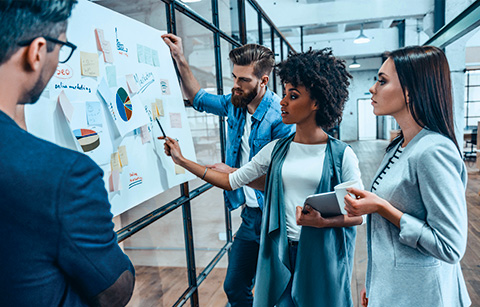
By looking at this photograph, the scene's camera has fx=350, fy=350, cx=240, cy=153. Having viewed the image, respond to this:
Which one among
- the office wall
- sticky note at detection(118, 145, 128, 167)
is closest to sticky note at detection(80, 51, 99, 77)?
sticky note at detection(118, 145, 128, 167)

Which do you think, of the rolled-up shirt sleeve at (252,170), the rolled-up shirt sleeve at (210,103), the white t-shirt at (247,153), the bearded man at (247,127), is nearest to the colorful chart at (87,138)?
the rolled-up shirt sleeve at (252,170)

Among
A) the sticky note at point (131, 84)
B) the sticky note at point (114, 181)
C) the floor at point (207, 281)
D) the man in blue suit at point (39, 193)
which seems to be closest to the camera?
the man in blue suit at point (39, 193)

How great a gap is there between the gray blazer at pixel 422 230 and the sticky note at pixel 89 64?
3.33ft

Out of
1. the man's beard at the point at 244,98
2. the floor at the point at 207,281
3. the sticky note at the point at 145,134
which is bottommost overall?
the floor at the point at 207,281

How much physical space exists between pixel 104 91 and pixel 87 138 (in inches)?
7.3

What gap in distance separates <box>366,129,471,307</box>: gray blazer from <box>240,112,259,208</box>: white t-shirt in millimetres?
813

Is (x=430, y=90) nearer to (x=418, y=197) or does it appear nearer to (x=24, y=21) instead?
(x=418, y=197)

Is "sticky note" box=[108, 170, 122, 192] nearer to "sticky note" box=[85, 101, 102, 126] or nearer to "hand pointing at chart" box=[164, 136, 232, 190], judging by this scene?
"sticky note" box=[85, 101, 102, 126]

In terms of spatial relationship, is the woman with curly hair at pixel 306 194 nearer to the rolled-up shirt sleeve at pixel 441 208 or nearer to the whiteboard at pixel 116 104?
the whiteboard at pixel 116 104

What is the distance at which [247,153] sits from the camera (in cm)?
202

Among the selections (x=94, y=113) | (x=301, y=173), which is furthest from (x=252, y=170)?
(x=94, y=113)

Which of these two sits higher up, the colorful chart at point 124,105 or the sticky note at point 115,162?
the colorful chart at point 124,105

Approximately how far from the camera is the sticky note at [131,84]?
1304mm

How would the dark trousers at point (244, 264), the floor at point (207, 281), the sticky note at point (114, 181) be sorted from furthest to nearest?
the floor at point (207, 281)
the dark trousers at point (244, 264)
the sticky note at point (114, 181)
